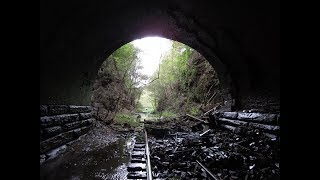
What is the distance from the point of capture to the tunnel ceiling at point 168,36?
5871 millimetres

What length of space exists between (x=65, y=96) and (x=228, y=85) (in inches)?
241

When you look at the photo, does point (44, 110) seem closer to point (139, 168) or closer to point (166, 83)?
point (139, 168)

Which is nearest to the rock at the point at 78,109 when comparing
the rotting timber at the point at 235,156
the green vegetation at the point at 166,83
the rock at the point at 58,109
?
the rock at the point at 58,109

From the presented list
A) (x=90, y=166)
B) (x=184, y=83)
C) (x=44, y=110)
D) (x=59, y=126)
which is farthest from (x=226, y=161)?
(x=184, y=83)

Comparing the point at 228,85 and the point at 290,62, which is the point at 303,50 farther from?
the point at 228,85

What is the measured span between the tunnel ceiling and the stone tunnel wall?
27 centimetres

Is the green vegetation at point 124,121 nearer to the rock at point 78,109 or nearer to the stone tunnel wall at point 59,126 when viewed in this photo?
the rock at point 78,109

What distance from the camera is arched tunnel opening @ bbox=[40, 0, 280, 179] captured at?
5.11m

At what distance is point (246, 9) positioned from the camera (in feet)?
20.1

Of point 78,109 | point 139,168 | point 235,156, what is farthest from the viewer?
point 78,109

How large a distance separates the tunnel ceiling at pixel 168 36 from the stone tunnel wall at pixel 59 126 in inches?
10.6

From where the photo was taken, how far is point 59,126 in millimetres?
6691

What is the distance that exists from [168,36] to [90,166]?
627 centimetres

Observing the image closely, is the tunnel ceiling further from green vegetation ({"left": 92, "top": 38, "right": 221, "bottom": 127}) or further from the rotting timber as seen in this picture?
green vegetation ({"left": 92, "top": 38, "right": 221, "bottom": 127})
